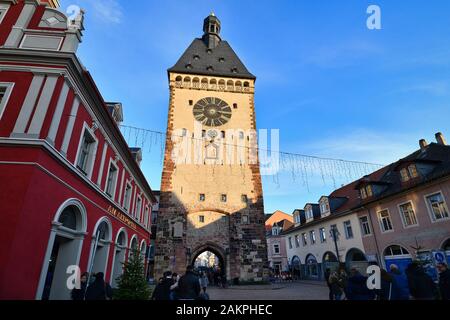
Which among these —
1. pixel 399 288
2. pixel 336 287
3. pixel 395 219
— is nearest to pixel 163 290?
pixel 399 288

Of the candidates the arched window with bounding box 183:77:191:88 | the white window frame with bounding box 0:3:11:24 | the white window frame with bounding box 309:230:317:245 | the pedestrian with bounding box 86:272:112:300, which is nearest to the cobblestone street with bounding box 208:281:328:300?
the pedestrian with bounding box 86:272:112:300

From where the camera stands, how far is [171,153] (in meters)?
24.8

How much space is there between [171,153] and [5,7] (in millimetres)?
15859

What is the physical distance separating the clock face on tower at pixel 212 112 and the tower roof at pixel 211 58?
12.0ft

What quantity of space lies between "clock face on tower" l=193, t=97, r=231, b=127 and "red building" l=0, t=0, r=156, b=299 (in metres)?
14.0

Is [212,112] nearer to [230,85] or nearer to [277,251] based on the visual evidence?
[230,85]

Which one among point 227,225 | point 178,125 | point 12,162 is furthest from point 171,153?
point 12,162

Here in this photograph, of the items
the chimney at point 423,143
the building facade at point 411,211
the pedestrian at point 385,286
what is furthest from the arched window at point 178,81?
the pedestrian at point 385,286

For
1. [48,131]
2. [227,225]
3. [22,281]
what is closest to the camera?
[22,281]

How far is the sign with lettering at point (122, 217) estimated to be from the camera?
537 inches

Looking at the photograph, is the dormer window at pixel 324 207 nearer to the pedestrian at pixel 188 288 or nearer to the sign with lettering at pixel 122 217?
the sign with lettering at pixel 122 217

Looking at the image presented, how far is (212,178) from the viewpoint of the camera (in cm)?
2442

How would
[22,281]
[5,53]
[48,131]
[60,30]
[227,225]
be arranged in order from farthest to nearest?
[227,225] → [60,30] → [5,53] → [48,131] → [22,281]

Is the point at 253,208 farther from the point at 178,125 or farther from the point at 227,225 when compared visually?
the point at 178,125
